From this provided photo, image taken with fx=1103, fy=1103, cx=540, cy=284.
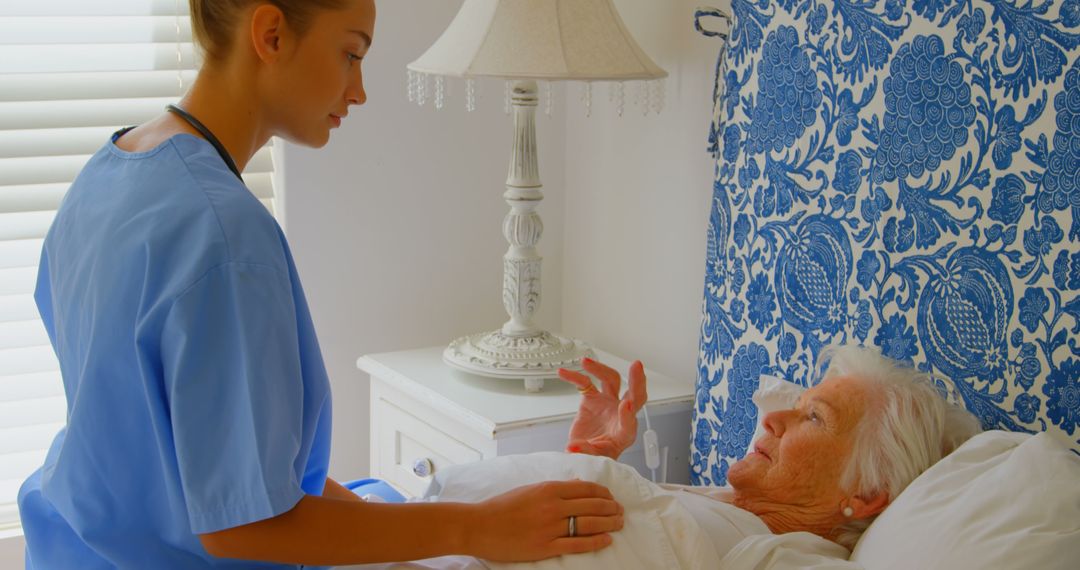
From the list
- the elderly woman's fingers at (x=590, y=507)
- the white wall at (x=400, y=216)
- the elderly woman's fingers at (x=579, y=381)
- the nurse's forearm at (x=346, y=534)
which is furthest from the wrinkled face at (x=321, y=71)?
the white wall at (x=400, y=216)

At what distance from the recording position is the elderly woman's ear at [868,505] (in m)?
1.45

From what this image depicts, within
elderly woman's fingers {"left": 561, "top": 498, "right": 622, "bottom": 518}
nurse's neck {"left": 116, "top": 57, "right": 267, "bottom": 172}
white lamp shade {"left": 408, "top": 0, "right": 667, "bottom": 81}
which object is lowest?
elderly woman's fingers {"left": 561, "top": 498, "right": 622, "bottom": 518}

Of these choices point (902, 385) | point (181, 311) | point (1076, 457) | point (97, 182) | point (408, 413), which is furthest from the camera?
point (408, 413)

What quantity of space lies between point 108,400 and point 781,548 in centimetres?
81

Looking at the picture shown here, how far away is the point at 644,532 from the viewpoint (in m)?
1.33

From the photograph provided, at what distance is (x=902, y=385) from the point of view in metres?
1.49

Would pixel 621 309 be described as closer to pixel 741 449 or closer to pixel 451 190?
pixel 451 190

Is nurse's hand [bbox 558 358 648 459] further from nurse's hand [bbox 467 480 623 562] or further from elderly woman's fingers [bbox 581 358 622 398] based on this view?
nurse's hand [bbox 467 480 623 562]

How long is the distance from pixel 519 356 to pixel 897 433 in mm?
868

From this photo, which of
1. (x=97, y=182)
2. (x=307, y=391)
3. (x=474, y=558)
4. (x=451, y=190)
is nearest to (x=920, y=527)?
(x=474, y=558)

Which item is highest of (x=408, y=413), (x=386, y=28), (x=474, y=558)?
(x=386, y=28)

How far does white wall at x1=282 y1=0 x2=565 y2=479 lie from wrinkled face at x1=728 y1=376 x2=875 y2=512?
1.23 meters

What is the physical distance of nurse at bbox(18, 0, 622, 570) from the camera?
3.40 ft

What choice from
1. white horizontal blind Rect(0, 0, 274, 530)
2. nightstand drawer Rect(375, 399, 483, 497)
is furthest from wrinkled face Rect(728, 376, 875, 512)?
white horizontal blind Rect(0, 0, 274, 530)
